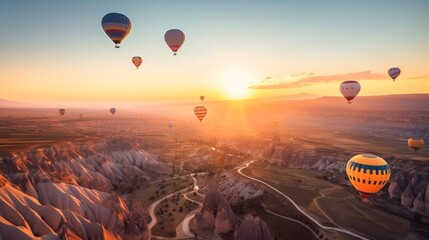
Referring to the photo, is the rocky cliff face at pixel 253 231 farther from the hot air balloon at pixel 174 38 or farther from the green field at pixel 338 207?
the hot air balloon at pixel 174 38

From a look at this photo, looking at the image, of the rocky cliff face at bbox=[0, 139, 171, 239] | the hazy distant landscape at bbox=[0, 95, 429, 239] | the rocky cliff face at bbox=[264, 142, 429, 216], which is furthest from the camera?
the rocky cliff face at bbox=[264, 142, 429, 216]

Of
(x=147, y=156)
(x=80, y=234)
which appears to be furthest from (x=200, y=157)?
(x=80, y=234)

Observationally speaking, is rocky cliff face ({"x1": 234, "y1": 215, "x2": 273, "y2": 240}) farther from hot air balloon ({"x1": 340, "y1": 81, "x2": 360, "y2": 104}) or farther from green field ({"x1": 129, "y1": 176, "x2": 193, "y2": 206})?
hot air balloon ({"x1": 340, "y1": 81, "x2": 360, "y2": 104})

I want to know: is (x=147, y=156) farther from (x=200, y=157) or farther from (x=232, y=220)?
(x=232, y=220)

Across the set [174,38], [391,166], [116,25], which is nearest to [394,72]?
[391,166]

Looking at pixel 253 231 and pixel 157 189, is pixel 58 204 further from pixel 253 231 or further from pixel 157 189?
pixel 157 189

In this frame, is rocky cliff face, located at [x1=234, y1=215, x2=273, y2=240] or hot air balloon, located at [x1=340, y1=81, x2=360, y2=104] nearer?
rocky cliff face, located at [x1=234, y1=215, x2=273, y2=240]

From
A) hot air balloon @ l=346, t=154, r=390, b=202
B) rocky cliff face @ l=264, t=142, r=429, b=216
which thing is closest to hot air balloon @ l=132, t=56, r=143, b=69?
rocky cliff face @ l=264, t=142, r=429, b=216
